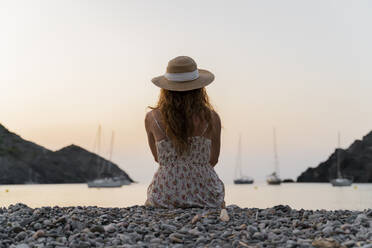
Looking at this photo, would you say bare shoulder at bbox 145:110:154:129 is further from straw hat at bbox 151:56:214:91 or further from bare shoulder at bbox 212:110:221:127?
bare shoulder at bbox 212:110:221:127

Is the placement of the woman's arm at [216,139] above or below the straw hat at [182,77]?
below

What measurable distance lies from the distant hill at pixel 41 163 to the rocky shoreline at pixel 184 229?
320 ft

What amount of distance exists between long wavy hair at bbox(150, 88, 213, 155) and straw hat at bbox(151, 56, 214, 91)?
3.9 inches

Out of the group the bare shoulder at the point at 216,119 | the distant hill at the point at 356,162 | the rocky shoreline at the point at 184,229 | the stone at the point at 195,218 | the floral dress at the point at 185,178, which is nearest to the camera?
the rocky shoreline at the point at 184,229

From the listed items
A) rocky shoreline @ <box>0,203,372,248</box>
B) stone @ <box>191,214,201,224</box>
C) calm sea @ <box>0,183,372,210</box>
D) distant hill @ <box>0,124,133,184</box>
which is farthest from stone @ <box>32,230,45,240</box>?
distant hill @ <box>0,124,133,184</box>

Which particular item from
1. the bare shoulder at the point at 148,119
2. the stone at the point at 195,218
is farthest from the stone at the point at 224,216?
the bare shoulder at the point at 148,119

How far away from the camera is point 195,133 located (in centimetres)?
499

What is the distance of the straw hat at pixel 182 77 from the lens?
5020 mm

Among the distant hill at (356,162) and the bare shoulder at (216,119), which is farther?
the distant hill at (356,162)

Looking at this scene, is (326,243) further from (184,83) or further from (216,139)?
(184,83)

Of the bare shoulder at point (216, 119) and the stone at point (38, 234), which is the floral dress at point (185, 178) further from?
the stone at point (38, 234)

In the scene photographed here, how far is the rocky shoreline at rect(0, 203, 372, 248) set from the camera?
3.69 meters

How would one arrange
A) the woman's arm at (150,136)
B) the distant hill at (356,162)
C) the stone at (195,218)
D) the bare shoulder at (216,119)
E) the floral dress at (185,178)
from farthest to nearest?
the distant hill at (356,162), the woman's arm at (150,136), the bare shoulder at (216,119), the floral dress at (185,178), the stone at (195,218)

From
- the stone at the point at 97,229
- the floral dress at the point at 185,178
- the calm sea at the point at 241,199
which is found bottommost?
the calm sea at the point at 241,199
